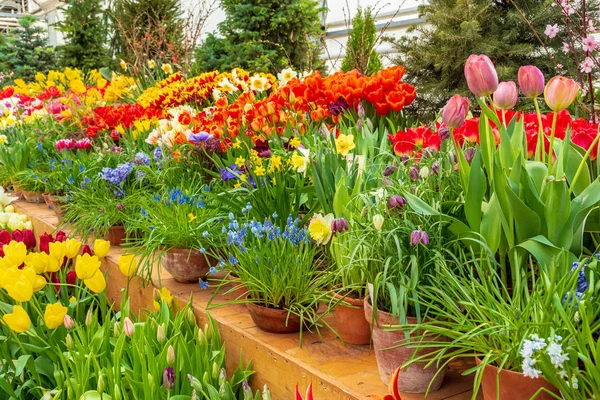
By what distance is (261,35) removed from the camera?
861cm

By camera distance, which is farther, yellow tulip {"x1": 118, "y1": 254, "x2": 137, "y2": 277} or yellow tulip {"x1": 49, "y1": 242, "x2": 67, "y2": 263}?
yellow tulip {"x1": 118, "y1": 254, "x2": 137, "y2": 277}

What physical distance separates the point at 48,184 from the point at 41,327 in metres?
2.10

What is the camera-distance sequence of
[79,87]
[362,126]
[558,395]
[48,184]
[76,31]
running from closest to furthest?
[558,395] → [362,126] → [48,184] → [79,87] → [76,31]

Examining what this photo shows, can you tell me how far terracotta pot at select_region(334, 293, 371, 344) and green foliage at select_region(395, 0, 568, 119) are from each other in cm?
461

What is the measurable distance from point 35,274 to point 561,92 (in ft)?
5.26

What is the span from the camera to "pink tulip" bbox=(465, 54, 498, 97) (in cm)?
142

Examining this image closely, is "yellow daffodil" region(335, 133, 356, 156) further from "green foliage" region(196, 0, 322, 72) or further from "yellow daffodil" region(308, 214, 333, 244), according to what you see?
"green foliage" region(196, 0, 322, 72)

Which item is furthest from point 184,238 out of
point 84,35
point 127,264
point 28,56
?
point 28,56

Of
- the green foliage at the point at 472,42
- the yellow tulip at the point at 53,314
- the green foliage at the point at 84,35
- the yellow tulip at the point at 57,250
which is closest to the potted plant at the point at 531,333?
the yellow tulip at the point at 53,314

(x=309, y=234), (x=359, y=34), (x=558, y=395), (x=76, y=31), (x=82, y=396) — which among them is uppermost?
(x=76, y=31)

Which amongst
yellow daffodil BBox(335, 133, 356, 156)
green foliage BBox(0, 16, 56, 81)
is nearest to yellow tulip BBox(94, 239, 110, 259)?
yellow daffodil BBox(335, 133, 356, 156)

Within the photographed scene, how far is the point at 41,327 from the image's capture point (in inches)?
84.0

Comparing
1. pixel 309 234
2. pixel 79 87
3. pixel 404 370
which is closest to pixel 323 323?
pixel 309 234

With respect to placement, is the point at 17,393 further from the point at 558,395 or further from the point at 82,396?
the point at 558,395
